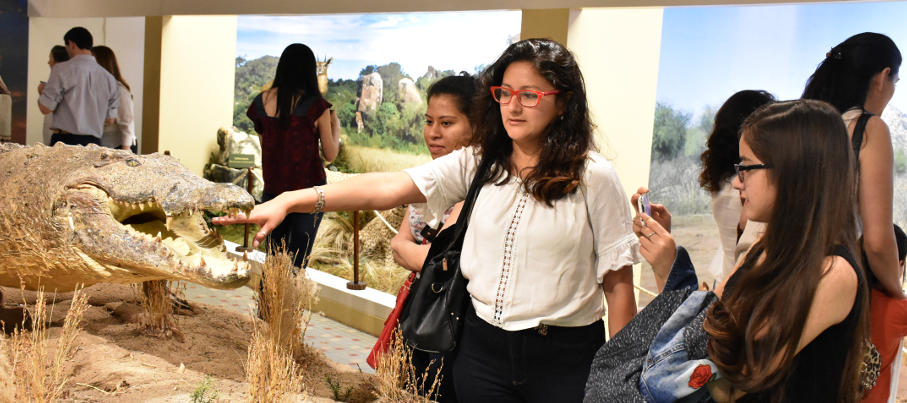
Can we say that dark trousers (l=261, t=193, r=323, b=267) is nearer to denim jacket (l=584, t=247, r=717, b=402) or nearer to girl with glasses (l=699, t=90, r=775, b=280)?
girl with glasses (l=699, t=90, r=775, b=280)

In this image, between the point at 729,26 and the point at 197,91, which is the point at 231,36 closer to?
the point at 197,91

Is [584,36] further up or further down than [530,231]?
further up

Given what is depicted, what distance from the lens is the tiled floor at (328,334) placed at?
4.30 meters

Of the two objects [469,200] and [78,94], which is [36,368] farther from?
[78,94]

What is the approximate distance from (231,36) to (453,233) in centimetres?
709

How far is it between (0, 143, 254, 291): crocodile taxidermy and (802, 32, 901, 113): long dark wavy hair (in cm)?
194

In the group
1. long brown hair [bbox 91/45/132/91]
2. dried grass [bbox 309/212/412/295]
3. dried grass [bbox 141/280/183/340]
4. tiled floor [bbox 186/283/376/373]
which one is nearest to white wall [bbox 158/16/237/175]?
long brown hair [bbox 91/45/132/91]

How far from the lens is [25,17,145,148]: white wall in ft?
24.8

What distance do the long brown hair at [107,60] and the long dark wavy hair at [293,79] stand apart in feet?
8.23

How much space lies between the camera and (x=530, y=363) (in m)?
1.90

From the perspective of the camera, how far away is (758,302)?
1.35m

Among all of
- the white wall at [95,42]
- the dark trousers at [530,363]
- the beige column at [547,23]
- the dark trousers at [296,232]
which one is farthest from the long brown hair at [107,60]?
the dark trousers at [530,363]

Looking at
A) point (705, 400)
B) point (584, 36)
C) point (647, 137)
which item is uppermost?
point (584, 36)

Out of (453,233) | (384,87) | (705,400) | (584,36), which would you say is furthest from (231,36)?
(705,400)
